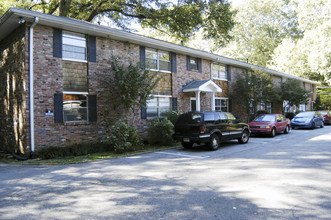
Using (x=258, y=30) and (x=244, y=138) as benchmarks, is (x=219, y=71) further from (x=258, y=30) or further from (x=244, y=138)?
(x=258, y=30)

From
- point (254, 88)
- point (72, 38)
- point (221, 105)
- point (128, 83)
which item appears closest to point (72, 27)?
point (72, 38)

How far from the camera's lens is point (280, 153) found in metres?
9.55

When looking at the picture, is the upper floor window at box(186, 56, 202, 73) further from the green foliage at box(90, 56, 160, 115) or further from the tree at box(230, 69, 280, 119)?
the green foliage at box(90, 56, 160, 115)

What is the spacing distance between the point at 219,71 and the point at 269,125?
257 inches

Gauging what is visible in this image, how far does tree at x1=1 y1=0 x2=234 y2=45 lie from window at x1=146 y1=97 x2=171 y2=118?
26.4 feet

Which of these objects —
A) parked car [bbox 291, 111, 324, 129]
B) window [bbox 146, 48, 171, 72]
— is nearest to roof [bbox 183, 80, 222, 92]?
window [bbox 146, 48, 171, 72]

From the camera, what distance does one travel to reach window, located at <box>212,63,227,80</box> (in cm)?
1942

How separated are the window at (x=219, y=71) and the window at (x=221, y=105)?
1.83 meters

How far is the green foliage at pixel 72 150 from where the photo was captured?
9.91 meters

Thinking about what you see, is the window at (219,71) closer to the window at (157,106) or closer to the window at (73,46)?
the window at (157,106)

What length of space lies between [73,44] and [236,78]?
14.2 m

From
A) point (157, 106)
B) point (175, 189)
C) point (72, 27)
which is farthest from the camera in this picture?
point (157, 106)

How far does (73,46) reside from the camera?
11.6 meters

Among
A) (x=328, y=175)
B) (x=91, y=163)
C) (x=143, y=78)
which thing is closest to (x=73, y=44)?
(x=143, y=78)
